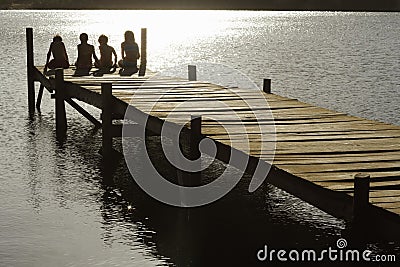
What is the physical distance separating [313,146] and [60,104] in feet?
31.4

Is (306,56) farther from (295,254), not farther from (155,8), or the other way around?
(155,8)

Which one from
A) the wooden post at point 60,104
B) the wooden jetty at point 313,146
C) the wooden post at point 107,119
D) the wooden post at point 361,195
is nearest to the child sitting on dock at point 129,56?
the wooden post at point 60,104

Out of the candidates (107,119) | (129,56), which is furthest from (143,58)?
(107,119)

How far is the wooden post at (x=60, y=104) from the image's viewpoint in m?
19.5

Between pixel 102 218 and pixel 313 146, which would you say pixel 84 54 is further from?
pixel 313 146

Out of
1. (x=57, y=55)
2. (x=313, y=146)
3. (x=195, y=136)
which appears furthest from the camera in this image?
(x=57, y=55)

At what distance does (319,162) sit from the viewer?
412 inches

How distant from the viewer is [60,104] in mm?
19906

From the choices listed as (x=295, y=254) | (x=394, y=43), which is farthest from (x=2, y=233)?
(x=394, y=43)

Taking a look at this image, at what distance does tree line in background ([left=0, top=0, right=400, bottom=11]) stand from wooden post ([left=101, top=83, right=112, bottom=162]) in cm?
14444

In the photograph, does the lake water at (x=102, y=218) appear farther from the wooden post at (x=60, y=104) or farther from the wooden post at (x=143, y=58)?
the wooden post at (x=143, y=58)

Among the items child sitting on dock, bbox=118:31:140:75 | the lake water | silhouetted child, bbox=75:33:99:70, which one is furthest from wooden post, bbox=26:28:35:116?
child sitting on dock, bbox=118:31:140:75

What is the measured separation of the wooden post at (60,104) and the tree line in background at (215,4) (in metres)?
141

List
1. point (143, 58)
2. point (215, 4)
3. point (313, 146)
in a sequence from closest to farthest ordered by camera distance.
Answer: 1. point (313, 146)
2. point (143, 58)
3. point (215, 4)
